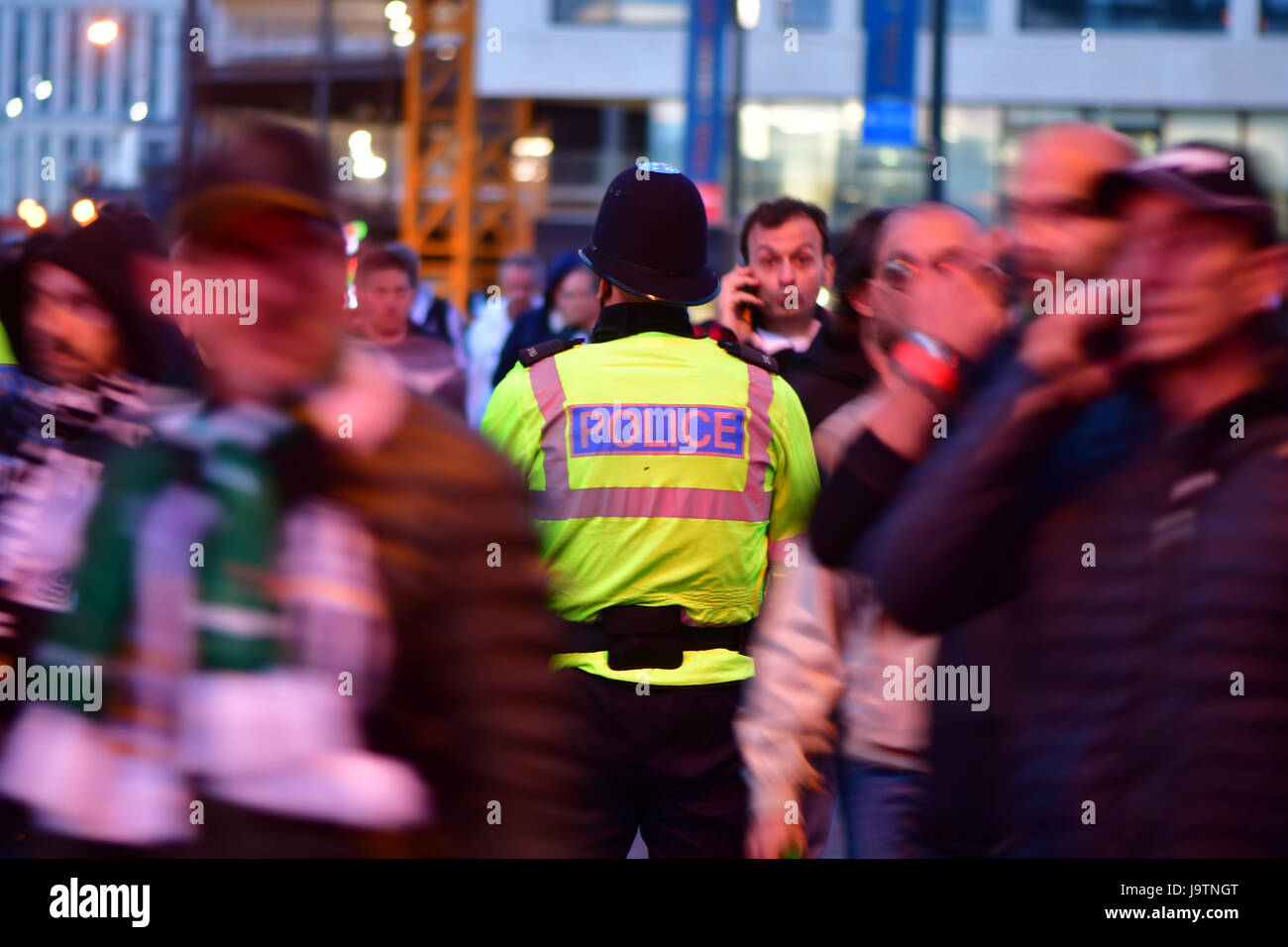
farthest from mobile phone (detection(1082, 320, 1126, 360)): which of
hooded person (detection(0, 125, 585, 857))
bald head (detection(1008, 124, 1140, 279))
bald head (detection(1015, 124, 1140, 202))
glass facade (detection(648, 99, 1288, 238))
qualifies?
glass facade (detection(648, 99, 1288, 238))

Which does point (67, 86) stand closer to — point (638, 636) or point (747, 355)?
point (747, 355)

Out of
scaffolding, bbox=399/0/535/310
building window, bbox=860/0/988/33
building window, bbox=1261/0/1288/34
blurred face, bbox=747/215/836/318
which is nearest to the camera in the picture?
blurred face, bbox=747/215/836/318

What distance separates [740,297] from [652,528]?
69.2 inches

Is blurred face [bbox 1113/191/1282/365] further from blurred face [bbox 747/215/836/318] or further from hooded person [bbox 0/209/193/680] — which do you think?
blurred face [bbox 747/215/836/318]

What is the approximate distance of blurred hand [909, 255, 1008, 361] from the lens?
3076 mm

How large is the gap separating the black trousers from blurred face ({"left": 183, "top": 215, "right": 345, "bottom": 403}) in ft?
5.64

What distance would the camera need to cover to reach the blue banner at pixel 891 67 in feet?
51.8

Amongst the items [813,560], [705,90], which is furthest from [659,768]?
[705,90]

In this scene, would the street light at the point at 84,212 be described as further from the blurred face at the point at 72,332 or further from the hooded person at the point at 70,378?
the blurred face at the point at 72,332

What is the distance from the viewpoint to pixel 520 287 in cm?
1302

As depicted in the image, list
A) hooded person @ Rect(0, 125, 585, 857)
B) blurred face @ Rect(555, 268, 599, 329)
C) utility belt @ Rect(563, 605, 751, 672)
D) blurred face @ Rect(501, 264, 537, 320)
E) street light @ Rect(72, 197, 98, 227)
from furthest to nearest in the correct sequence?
blurred face @ Rect(501, 264, 537, 320) < blurred face @ Rect(555, 268, 599, 329) < street light @ Rect(72, 197, 98, 227) < utility belt @ Rect(563, 605, 751, 672) < hooded person @ Rect(0, 125, 585, 857)

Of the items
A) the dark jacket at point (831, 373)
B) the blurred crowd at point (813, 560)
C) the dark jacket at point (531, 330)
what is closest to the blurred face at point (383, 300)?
the dark jacket at point (531, 330)
